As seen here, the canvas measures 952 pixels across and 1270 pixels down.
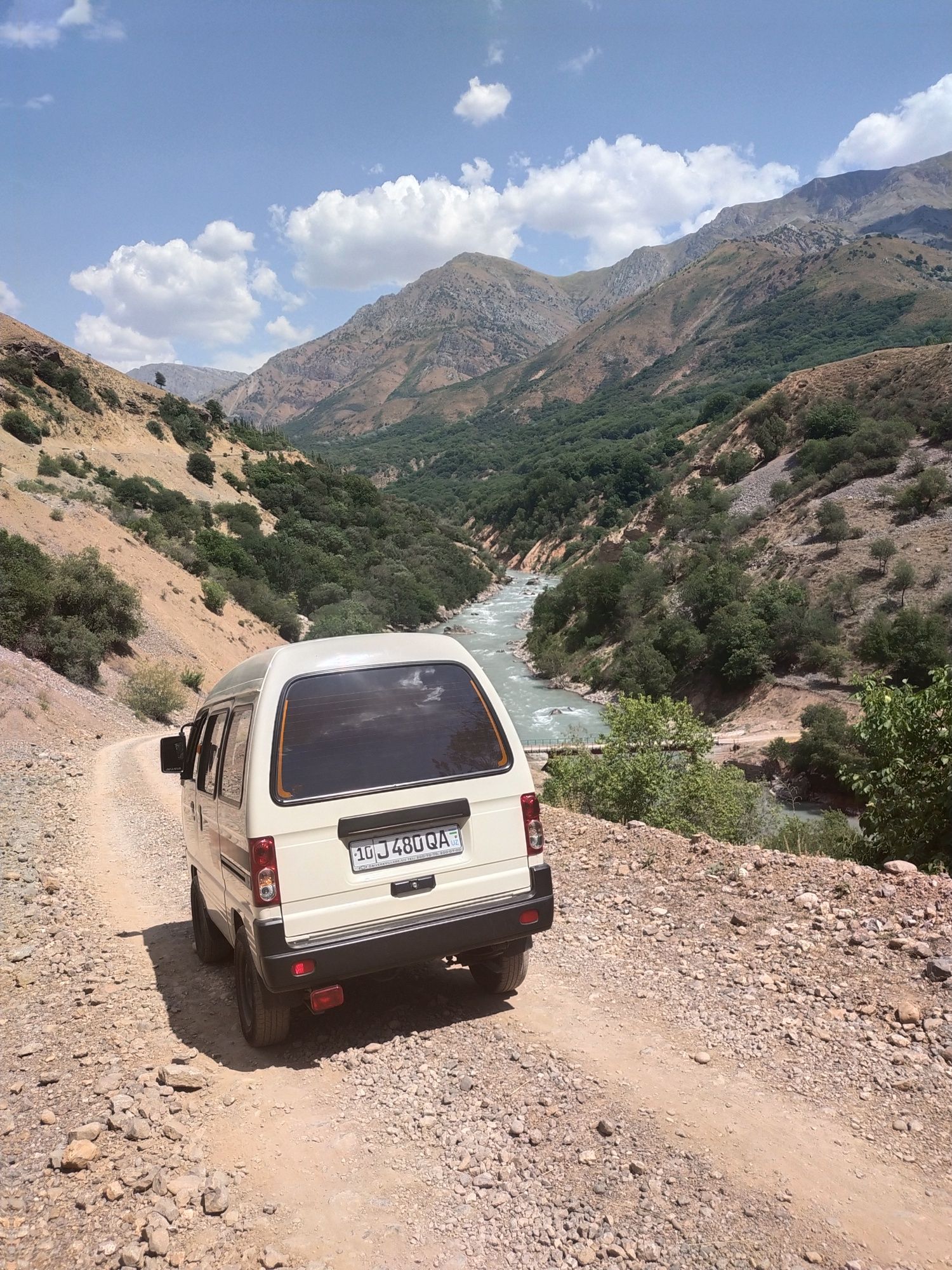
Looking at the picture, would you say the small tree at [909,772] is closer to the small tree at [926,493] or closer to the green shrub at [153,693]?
the green shrub at [153,693]

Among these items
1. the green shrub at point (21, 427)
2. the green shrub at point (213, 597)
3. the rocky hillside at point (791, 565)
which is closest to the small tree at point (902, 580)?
the rocky hillside at point (791, 565)

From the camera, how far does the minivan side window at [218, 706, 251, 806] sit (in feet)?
14.1

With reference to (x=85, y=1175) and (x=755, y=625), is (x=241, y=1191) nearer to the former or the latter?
(x=85, y=1175)

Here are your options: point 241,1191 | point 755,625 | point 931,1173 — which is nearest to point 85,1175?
point 241,1191

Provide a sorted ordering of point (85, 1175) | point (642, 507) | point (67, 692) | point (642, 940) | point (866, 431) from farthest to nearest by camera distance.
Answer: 1. point (642, 507)
2. point (866, 431)
3. point (67, 692)
4. point (642, 940)
5. point (85, 1175)

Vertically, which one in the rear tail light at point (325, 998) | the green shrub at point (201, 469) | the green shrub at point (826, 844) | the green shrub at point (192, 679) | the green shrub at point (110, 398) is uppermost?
the green shrub at point (110, 398)

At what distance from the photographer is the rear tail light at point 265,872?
3.86 metres

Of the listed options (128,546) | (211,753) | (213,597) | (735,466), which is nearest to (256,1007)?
(211,753)

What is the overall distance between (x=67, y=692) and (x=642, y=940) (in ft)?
69.8

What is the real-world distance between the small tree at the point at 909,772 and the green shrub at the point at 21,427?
184 feet

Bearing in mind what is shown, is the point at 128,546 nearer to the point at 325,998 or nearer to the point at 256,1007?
the point at 256,1007

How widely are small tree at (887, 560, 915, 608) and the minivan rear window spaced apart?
43744mm

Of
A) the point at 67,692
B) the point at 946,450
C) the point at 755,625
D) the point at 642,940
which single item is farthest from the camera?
the point at 946,450

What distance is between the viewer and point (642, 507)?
80.6 m
